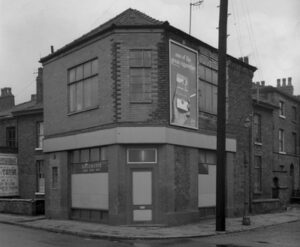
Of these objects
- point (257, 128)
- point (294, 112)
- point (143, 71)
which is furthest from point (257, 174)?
point (143, 71)

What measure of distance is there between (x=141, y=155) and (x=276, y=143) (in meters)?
21.7

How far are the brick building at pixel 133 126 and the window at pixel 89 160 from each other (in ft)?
0.14

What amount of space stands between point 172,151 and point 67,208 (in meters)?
A: 5.93

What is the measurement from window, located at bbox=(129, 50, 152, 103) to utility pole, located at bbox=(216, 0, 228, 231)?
2.92m

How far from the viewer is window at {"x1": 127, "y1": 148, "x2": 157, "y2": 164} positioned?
19.9m

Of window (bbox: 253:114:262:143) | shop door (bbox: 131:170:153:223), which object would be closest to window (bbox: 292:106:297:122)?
window (bbox: 253:114:262:143)

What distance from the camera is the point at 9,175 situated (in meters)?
33.6

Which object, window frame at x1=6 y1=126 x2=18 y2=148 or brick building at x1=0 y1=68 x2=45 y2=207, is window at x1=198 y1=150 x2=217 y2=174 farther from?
window frame at x1=6 y1=126 x2=18 y2=148

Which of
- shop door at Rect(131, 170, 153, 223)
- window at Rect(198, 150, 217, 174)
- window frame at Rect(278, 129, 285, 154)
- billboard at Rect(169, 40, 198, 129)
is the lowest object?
shop door at Rect(131, 170, 153, 223)

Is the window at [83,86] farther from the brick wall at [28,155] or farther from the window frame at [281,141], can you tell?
the window frame at [281,141]

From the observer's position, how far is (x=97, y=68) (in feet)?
69.8

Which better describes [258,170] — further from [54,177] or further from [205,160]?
[54,177]

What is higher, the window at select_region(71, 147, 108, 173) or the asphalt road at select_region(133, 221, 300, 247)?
the window at select_region(71, 147, 108, 173)

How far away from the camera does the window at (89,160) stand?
68.6ft
